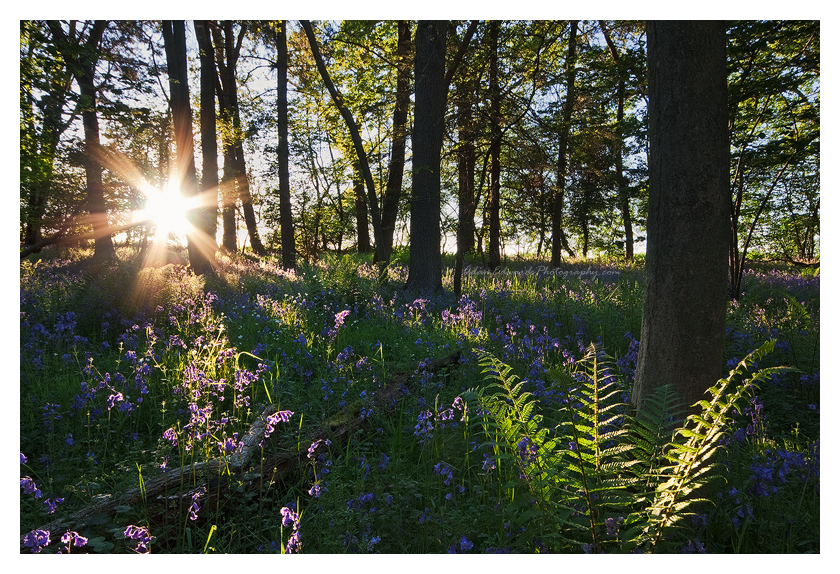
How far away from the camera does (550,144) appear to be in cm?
909

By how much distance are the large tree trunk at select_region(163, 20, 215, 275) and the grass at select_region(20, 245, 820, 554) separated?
4122mm

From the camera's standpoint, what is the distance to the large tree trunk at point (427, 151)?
839cm

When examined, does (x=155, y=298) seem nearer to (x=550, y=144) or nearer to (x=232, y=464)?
(x=232, y=464)

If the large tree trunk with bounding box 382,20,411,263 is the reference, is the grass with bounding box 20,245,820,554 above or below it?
below

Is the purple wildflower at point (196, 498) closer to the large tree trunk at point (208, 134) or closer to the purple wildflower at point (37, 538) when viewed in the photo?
the purple wildflower at point (37, 538)

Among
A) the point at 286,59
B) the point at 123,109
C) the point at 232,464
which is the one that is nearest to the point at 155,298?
the point at 123,109

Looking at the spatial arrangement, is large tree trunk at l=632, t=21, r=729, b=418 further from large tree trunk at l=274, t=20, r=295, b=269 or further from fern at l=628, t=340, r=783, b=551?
large tree trunk at l=274, t=20, r=295, b=269

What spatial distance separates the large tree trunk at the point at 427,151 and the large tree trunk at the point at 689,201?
238 inches

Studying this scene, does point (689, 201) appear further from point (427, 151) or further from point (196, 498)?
point (427, 151)

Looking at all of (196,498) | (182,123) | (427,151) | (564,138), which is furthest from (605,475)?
(182,123)

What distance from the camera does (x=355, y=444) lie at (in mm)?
2984

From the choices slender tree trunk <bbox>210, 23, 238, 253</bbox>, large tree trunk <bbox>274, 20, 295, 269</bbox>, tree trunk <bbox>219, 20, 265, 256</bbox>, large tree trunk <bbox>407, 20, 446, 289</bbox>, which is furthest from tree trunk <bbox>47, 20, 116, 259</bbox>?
tree trunk <bbox>219, 20, 265, 256</bbox>

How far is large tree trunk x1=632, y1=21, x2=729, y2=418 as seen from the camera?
223 centimetres

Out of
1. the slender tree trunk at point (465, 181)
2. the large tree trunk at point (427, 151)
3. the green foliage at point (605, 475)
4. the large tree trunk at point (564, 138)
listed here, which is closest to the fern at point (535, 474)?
the green foliage at point (605, 475)
